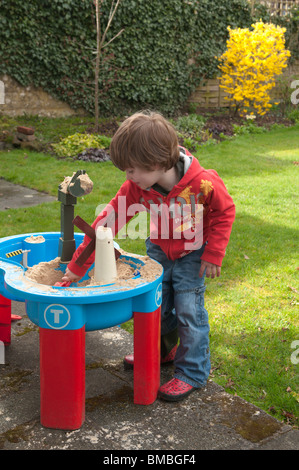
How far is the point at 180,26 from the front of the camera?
1141 centimetres

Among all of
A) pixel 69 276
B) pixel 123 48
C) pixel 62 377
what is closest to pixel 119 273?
pixel 69 276

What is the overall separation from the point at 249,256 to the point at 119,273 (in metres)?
2.02

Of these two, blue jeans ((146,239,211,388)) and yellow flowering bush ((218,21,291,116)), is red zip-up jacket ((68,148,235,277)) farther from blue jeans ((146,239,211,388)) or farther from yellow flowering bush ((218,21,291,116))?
yellow flowering bush ((218,21,291,116))

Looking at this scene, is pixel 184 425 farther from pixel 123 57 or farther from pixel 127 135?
pixel 123 57

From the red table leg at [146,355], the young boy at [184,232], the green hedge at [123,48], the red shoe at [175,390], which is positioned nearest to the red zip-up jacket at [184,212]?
the young boy at [184,232]

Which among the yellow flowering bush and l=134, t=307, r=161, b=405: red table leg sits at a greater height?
the yellow flowering bush

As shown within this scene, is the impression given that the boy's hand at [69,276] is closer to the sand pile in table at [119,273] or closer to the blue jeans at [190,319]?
the sand pile in table at [119,273]

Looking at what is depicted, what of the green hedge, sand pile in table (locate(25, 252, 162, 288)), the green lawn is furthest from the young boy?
the green hedge

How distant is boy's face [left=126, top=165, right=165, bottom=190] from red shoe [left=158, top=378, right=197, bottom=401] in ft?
2.85

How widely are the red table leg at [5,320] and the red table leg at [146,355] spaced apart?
0.81 metres

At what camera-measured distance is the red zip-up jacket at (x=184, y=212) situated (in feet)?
7.39

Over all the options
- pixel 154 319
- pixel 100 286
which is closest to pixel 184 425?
pixel 154 319

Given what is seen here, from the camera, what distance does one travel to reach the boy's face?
84.0 inches

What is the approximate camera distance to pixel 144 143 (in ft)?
6.67
